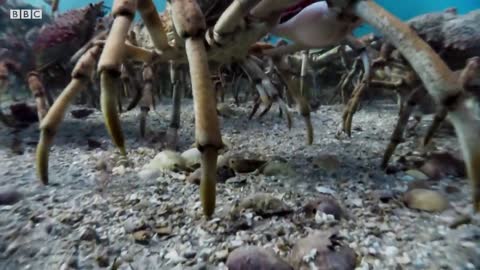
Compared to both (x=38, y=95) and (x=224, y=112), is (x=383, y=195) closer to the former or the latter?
(x=38, y=95)

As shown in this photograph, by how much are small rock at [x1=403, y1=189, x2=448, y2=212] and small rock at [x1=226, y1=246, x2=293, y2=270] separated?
0.62 meters

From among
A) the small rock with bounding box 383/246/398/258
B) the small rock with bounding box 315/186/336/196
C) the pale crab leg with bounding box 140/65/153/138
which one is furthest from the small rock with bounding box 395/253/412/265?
the pale crab leg with bounding box 140/65/153/138

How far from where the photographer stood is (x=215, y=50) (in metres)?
1.68

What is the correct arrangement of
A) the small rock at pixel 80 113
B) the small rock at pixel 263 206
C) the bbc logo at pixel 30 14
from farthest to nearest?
the bbc logo at pixel 30 14 → the small rock at pixel 80 113 → the small rock at pixel 263 206

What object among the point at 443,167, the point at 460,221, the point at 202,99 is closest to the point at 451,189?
the point at 443,167

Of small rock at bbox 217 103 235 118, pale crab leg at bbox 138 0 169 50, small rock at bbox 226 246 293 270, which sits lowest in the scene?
small rock at bbox 226 246 293 270

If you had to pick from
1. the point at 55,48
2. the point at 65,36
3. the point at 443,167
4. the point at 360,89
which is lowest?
the point at 443,167

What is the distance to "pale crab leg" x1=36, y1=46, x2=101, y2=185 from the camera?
1.45m

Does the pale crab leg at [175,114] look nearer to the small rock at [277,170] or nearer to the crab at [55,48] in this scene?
the small rock at [277,170]

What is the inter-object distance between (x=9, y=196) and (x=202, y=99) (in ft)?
2.92

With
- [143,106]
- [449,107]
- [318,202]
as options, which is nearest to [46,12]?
[143,106]

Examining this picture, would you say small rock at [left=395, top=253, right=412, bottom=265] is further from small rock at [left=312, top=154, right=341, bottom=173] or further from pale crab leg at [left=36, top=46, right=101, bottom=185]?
pale crab leg at [left=36, top=46, right=101, bottom=185]

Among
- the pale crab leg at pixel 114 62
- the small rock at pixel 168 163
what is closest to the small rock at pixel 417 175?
the small rock at pixel 168 163

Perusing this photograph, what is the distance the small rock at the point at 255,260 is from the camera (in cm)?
98
